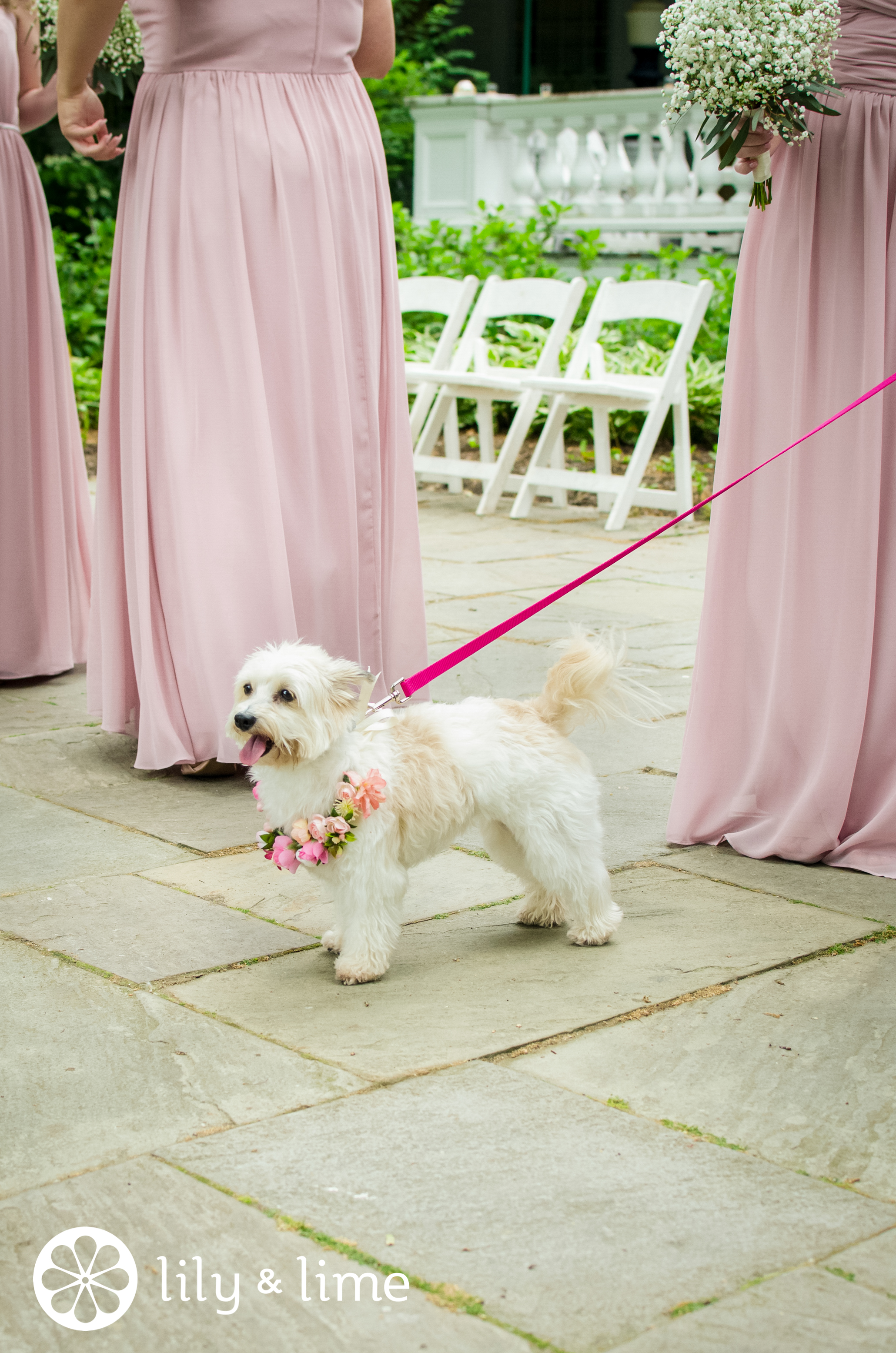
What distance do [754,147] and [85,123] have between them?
2.02 m

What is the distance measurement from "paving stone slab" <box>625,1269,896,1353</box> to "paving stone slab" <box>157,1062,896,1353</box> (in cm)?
3

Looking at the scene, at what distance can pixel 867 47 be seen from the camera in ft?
10.7

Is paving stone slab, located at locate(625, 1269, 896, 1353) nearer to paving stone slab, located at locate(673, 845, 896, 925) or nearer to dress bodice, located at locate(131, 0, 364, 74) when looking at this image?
paving stone slab, located at locate(673, 845, 896, 925)

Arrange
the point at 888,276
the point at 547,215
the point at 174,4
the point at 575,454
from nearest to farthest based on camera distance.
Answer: the point at 888,276 < the point at 174,4 < the point at 575,454 < the point at 547,215

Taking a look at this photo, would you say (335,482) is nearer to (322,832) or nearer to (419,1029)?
(322,832)

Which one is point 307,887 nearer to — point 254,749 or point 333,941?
point 333,941

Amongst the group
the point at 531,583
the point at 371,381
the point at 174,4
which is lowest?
the point at 531,583

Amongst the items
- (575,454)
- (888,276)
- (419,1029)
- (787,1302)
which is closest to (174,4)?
(888,276)

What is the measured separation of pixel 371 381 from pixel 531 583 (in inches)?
103

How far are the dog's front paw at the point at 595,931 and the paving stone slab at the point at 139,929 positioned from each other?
0.54 m

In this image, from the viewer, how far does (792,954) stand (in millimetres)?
2922

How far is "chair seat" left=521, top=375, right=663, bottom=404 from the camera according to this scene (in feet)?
26.1

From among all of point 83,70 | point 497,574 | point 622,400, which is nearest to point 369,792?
point 83,70

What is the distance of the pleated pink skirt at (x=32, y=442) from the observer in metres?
5.02
